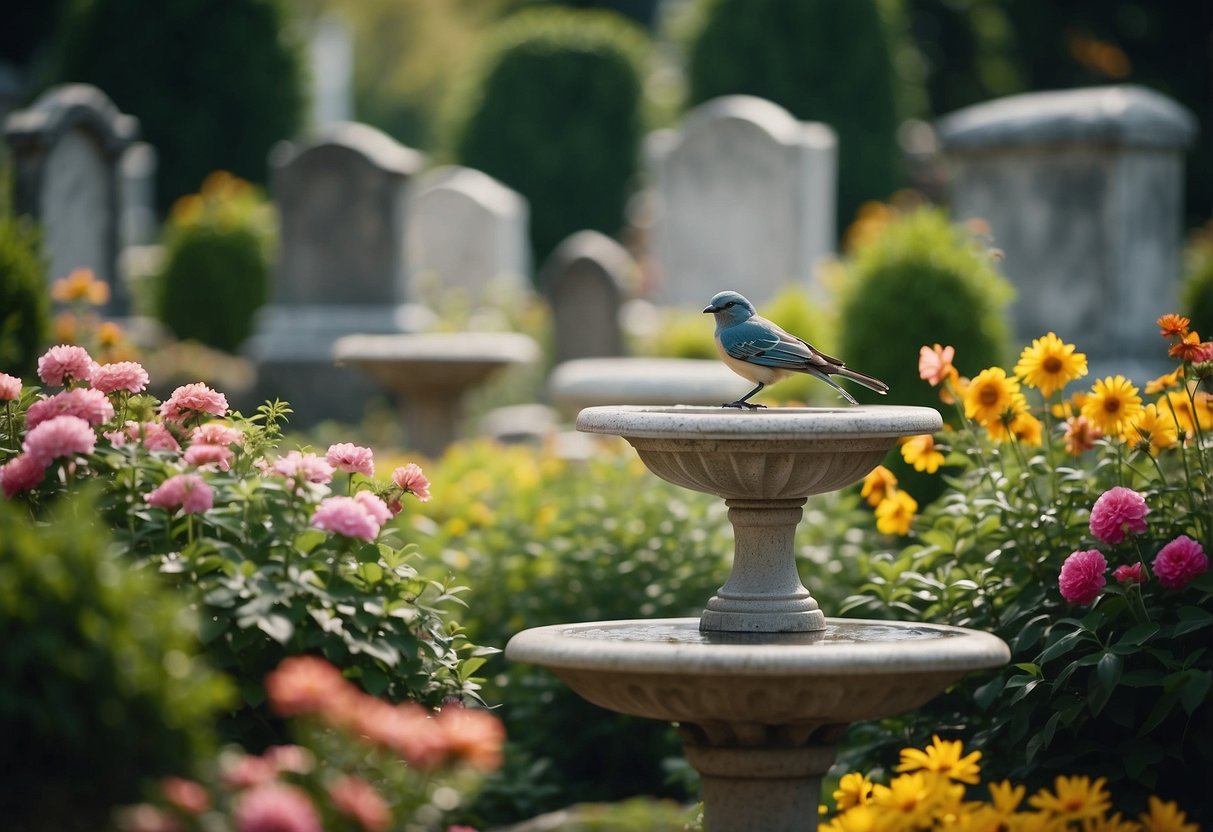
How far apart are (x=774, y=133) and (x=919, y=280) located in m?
6.83

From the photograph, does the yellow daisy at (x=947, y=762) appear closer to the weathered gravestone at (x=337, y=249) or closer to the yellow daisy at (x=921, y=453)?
the yellow daisy at (x=921, y=453)

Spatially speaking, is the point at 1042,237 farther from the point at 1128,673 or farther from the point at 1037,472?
the point at 1128,673

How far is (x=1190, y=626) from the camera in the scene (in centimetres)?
345

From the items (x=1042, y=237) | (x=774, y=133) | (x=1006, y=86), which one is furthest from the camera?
(x=1006, y=86)

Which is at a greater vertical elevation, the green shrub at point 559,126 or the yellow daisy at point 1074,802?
the green shrub at point 559,126

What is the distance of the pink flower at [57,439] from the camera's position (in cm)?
316

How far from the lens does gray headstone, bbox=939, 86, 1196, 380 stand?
369 inches

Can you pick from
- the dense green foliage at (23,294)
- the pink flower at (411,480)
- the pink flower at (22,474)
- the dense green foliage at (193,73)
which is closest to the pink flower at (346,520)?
the pink flower at (411,480)

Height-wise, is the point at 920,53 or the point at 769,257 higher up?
the point at 920,53

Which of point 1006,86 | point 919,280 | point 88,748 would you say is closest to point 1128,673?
point 88,748

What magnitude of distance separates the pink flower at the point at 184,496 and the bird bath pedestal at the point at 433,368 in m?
5.21

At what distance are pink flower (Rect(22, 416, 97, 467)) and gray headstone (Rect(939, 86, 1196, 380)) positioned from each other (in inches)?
281

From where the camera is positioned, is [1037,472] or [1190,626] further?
[1037,472]

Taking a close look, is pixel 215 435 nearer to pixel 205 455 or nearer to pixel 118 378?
pixel 205 455
